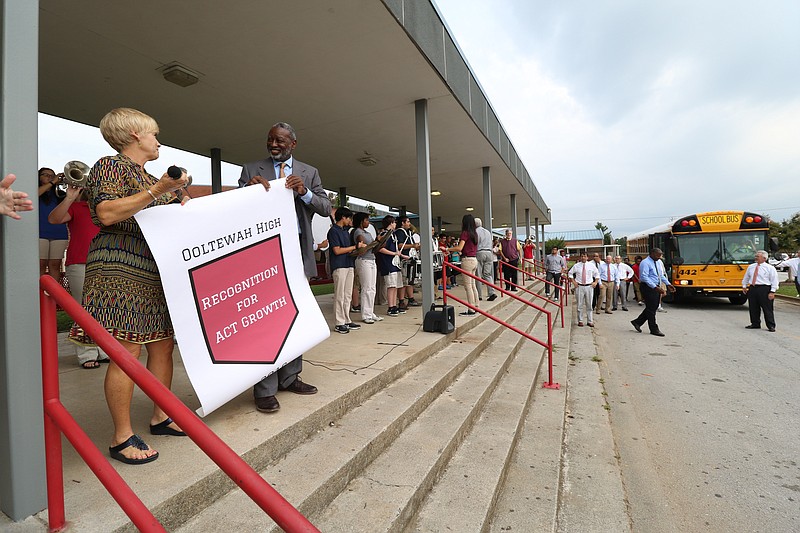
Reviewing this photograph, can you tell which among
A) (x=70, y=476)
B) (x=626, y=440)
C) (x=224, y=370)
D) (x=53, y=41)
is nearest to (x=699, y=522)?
(x=626, y=440)

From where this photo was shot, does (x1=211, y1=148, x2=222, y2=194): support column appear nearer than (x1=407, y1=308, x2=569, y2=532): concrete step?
No

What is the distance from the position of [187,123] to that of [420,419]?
5443 millimetres

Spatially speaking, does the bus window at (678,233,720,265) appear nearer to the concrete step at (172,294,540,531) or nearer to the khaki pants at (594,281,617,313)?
the khaki pants at (594,281,617,313)

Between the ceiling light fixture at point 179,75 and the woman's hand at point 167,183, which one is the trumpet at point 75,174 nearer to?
the woman's hand at point 167,183

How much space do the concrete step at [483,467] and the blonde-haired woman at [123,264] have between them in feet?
4.98

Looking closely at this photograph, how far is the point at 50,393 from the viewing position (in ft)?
5.21

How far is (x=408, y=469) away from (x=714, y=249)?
500 inches

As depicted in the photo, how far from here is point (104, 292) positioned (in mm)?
1922

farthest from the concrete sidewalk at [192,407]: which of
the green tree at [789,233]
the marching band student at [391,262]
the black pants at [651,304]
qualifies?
the green tree at [789,233]

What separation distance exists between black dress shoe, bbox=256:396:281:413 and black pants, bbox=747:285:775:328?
10484 mm

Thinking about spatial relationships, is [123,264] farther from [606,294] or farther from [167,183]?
[606,294]

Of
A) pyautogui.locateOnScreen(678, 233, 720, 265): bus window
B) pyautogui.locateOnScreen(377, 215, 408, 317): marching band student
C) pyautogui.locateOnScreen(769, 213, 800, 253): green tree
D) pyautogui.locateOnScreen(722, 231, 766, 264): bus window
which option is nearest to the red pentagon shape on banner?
pyautogui.locateOnScreen(377, 215, 408, 317): marching band student

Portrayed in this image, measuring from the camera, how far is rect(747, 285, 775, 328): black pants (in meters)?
8.69

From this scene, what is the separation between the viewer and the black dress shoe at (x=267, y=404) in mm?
2566
